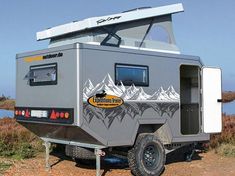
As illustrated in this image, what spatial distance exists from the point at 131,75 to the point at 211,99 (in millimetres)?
2946

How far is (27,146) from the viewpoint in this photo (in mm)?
11625

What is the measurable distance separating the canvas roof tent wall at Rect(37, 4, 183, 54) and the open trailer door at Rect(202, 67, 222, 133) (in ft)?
3.72

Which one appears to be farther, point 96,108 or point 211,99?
point 211,99

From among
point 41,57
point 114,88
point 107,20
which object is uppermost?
point 107,20

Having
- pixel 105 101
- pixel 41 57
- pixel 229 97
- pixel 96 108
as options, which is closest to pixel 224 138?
pixel 105 101

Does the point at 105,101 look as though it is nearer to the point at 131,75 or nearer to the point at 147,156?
the point at 131,75

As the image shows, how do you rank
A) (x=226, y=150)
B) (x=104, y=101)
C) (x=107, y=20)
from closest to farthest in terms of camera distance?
(x=104, y=101)
(x=107, y=20)
(x=226, y=150)

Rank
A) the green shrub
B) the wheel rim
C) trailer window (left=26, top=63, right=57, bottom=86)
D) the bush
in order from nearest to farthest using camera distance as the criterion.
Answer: trailer window (left=26, top=63, right=57, bottom=86)
the wheel rim
the green shrub
the bush

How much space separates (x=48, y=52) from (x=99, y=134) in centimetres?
200

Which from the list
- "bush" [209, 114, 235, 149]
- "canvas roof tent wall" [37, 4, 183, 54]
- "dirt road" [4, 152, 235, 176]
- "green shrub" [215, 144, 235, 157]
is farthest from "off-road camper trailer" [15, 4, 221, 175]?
"bush" [209, 114, 235, 149]

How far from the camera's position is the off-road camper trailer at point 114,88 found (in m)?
7.94

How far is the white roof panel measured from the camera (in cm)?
866

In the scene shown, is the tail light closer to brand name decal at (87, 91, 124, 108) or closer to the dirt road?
brand name decal at (87, 91, 124, 108)

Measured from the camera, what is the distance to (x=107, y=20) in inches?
346
